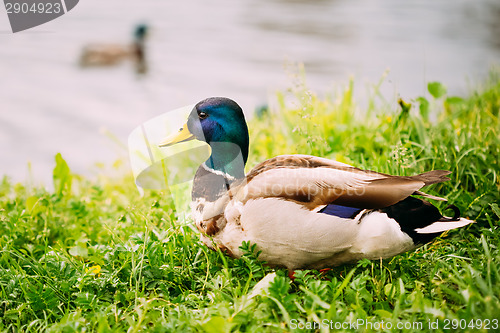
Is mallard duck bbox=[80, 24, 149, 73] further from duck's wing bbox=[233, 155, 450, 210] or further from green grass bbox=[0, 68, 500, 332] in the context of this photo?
duck's wing bbox=[233, 155, 450, 210]

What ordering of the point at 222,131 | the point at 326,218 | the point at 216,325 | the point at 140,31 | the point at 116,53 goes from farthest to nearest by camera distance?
the point at 140,31 < the point at 116,53 < the point at 222,131 < the point at 326,218 < the point at 216,325

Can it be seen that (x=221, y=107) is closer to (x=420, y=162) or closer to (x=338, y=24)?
(x=420, y=162)

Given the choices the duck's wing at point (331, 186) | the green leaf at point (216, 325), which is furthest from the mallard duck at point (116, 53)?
the green leaf at point (216, 325)

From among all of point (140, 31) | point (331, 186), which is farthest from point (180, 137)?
point (140, 31)

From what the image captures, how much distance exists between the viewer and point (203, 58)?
7.61 meters

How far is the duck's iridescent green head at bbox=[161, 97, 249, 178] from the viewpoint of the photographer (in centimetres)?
253

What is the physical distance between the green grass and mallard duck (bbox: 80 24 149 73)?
4.76 metres

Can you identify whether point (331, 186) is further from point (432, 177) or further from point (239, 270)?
point (239, 270)

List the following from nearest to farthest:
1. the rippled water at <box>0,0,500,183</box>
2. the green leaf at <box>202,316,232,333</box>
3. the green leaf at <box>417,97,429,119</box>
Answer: the green leaf at <box>202,316,232,333</box> → the green leaf at <box>417,97,429,119</box> → the rippled water at <box>0,0,500,183</box>

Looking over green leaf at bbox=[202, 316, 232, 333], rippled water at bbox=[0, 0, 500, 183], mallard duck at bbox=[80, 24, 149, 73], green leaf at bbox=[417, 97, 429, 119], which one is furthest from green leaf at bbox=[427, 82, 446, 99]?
mallard duck at bbox=[80, 24, 149, 73]

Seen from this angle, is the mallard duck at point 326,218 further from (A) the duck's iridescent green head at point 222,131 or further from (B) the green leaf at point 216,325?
(B) the green leaf at point 216,325

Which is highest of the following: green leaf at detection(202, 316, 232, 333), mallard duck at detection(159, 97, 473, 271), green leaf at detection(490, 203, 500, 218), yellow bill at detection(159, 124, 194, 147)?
yellow bill at detection(159, 124, 194, 147)

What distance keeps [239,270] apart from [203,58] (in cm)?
578

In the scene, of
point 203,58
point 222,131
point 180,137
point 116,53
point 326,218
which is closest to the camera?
point 326,218
